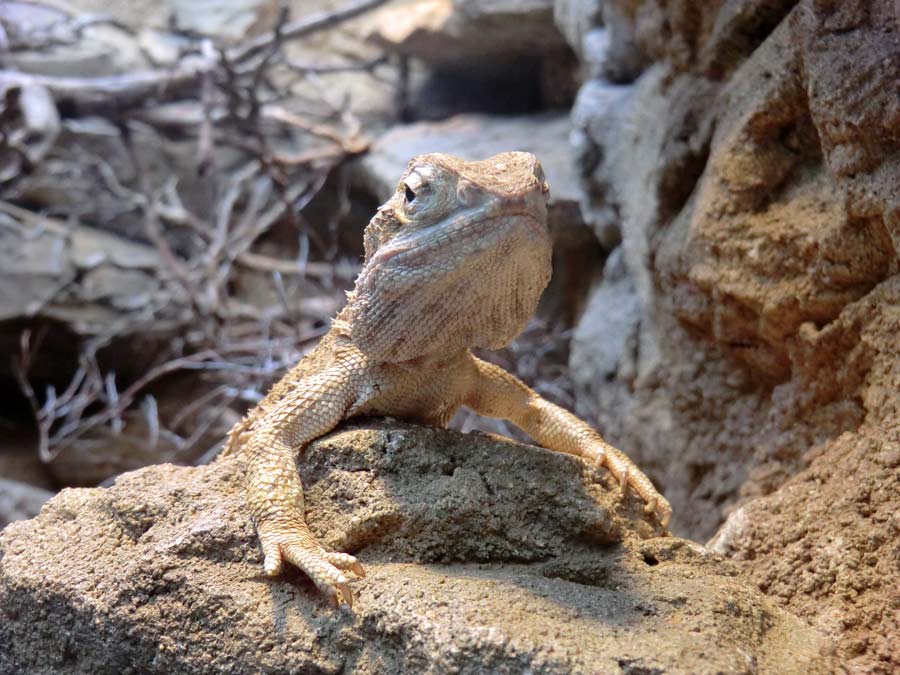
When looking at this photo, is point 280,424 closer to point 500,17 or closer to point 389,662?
point 389,662

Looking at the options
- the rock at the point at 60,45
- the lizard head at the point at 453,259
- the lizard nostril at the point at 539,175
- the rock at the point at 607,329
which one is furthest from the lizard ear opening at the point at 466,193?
the rock at the point at 60,45

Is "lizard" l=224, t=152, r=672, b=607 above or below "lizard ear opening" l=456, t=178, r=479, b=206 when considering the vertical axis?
Answer: below

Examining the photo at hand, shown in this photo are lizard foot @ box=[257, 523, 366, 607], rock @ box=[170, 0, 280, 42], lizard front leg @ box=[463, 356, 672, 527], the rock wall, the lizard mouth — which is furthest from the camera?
rock @ box=[170, 0, 280, 42]

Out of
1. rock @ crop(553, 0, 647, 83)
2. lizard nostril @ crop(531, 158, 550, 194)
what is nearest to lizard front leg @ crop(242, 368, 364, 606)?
lizard nostril @ crop(531, 158, 550, 194)

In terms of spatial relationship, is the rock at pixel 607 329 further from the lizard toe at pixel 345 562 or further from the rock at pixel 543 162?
the lizard toe at pixel 345 562

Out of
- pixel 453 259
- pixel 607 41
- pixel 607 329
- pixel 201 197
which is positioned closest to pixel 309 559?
pixel 453 259

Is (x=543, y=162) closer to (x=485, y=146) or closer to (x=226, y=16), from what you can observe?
(x=485, y=146)

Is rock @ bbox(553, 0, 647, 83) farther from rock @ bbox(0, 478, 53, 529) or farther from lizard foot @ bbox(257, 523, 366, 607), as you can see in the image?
rock @ bbox(0, 478, 53, 529)
